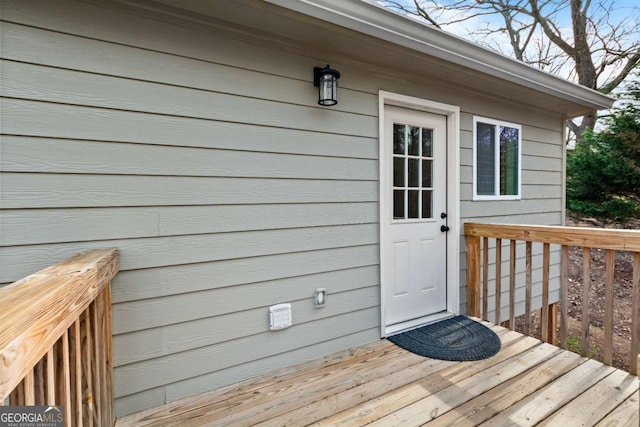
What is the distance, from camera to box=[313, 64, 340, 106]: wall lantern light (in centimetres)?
222

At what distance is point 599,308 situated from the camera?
5.36m

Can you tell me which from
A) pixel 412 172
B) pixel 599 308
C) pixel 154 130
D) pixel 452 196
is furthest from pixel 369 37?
pixel 599 308

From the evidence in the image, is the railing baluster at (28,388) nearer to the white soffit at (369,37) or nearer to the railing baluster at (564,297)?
the white soffit at (369,37)

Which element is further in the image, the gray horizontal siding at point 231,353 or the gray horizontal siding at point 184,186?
the gray horizontal siding at point 231,353

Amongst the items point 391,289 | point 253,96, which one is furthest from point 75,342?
point 391,289

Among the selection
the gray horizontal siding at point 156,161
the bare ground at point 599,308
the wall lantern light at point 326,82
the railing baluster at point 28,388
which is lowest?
the bare ground at point 599,308

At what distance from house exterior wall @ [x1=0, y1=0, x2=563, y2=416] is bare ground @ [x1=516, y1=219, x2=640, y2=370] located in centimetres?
392

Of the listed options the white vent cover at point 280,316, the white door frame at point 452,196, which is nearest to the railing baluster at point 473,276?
the white door frame at point 452,196

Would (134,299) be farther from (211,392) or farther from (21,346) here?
(21,346)

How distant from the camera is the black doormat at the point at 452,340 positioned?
237cm

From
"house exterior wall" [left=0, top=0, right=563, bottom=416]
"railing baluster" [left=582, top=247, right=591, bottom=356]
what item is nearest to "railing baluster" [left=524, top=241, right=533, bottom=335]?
"railing baluster" [left=582, top=247, right=591, bottom=356]

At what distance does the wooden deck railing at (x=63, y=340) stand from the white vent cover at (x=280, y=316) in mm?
922

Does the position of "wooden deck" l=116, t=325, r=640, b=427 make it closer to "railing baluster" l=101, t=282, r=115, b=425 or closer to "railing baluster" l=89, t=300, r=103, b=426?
"railing baluster" l=101, t=282, r=115, b=425

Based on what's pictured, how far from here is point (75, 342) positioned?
1.08 metres
